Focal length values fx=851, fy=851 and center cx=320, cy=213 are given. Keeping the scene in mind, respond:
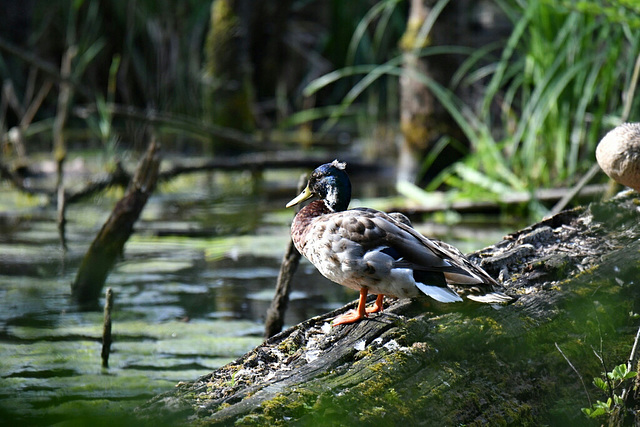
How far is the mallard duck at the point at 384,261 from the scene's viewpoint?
7.03 ft

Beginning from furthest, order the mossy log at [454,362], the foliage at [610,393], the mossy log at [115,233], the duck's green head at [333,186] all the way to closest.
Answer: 1. the mossy log at [115,233]
2. the duck's green head at [333,186]
3. the foliage at [610,393]
4. the mossy log at [454,362]

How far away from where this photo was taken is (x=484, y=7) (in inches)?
455

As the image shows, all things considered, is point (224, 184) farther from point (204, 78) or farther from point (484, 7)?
point (484, 7)

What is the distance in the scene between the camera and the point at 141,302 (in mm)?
3934

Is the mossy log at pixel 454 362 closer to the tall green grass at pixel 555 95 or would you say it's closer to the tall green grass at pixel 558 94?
the tall green grass at pixel 555 95

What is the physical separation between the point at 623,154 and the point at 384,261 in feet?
3.67

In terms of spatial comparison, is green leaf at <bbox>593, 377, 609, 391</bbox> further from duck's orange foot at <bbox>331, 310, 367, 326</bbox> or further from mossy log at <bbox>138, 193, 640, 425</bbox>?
duck's orange foot at <bbox>331, 310, 367, 326</bbox>

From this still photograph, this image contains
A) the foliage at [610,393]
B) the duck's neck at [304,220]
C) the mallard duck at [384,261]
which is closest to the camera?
the foliage at [610,393]

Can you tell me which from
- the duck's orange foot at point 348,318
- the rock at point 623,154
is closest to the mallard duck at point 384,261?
the duck's orange foot at point 348,318

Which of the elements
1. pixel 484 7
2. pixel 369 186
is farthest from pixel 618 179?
pixel 484 7

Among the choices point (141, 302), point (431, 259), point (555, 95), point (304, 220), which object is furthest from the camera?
point (555, 95)

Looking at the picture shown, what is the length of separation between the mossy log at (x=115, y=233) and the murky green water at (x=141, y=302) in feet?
0.41

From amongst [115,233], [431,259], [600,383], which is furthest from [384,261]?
[115,233]

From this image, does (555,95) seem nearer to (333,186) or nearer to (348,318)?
(333,186)
